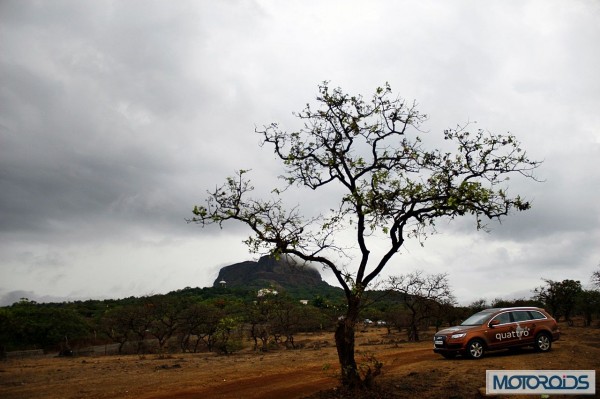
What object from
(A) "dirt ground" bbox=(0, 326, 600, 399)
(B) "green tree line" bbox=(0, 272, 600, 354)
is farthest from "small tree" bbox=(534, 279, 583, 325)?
(A) "dirt ground" bbox=(0, 326, 600, 399)

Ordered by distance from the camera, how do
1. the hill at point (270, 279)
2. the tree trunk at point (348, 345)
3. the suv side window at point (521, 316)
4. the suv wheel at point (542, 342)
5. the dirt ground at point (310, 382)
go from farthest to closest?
1. the hill at point (270, 279)
2. the suv wheel at point (542, 342)
3. the suv side window at point (521, 316)
4. the dirt ground at point (310, 382)
5. the tree trunk at point (348, 345)

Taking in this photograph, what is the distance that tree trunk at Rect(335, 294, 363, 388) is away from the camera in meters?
9.99

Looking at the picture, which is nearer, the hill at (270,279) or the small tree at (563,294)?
the small tree at (563,294)

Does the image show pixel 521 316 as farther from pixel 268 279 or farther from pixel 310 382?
pixel 268 279

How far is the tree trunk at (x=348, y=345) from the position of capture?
999cm

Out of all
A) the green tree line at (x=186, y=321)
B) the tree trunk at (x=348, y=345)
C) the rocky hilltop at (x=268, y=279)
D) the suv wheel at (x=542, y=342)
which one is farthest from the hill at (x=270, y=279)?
the tree trunk at (x=348, y=345)

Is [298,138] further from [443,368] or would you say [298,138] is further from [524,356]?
[524,356]

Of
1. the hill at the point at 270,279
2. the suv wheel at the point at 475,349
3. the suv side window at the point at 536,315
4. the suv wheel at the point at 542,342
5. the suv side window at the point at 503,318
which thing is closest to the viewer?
the suv wheel at the point at 475,349

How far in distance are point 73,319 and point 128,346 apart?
7.19 metres

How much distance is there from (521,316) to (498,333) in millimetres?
1374

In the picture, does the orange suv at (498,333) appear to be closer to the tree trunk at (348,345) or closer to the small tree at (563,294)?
the tree trunk at (348,345)

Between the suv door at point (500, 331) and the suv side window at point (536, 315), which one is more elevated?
the suv side window at point (536, 315)

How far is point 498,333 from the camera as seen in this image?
1622 centimetres

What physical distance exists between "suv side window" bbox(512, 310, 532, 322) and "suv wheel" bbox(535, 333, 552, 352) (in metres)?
0.87
